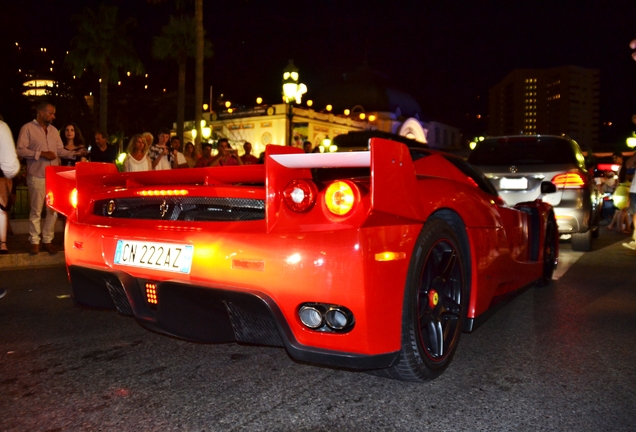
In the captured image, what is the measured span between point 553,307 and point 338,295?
3.06m

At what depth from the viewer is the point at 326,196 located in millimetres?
2430

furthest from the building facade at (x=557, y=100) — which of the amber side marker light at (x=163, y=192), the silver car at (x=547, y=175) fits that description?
the amber side marker light at (x=163, y=192)

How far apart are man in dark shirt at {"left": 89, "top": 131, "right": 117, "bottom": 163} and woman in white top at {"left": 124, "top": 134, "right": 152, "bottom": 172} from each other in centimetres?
71

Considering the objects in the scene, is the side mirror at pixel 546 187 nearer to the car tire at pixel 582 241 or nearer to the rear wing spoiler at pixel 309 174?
the car tire at pixel 582 241

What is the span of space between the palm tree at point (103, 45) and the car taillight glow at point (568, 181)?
28.0 meters

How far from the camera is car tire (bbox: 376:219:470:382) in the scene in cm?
265

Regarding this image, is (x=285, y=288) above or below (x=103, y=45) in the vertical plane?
below

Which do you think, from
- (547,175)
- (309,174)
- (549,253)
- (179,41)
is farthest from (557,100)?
(309,174)

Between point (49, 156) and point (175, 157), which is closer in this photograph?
point (49, 156)

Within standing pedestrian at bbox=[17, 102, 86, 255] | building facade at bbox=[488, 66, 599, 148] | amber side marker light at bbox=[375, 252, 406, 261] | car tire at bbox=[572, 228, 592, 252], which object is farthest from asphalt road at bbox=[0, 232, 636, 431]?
building facade at bbox=[488, 66, 599, 148]

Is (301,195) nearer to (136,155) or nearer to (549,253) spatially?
(549,253)

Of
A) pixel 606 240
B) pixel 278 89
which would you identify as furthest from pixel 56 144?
pixel 278 89

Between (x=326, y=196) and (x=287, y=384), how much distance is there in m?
1.04

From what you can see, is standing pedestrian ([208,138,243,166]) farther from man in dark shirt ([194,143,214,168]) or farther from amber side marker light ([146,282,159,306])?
amber side marker light ([146,282,159,306])
